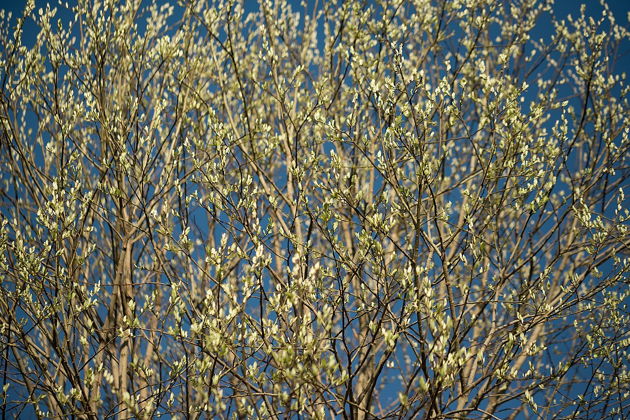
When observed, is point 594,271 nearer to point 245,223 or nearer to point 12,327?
point 245,223

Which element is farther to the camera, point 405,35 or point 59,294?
point 405,35

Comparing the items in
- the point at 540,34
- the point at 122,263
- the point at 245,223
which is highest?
the point at 540,34

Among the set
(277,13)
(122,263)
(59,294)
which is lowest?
(59,294)

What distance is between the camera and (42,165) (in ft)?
21.7

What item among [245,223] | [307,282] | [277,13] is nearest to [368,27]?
[277,13]

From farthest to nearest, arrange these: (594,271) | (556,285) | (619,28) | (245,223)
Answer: (619,28) → (556,285) → (594,271) → (245,223)

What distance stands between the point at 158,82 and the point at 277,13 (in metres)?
1.49

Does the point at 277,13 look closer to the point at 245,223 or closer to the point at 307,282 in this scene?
the point at 245,223

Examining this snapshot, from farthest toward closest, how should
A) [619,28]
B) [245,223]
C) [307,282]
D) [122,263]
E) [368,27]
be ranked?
[619,28] → [368,27] → [122,263] → [245,223] → [307,282]

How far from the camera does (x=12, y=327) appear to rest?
4.43 meters

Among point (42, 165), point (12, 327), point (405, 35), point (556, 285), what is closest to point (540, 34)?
point (405, 35)

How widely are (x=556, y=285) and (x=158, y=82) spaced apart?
479cm

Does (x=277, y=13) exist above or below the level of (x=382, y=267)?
above

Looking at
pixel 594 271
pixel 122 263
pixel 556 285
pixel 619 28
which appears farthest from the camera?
pixel 619 28
